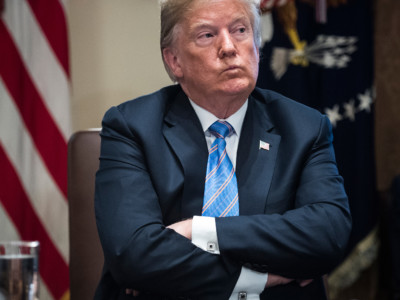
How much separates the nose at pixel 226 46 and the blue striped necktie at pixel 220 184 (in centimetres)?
22

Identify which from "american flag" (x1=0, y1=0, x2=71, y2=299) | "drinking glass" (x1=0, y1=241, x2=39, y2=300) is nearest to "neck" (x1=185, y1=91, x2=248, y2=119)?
"drinking glass" (x1=0, y1=241, x2=39, y2=300)

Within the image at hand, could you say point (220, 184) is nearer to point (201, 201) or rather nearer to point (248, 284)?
point (201, 201)

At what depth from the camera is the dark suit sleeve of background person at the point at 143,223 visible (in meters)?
1.34

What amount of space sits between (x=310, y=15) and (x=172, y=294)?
2470 mm

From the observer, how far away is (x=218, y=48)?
60.1 inches

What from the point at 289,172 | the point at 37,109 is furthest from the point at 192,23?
the point at 37,109

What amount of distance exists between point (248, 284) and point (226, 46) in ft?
2.12

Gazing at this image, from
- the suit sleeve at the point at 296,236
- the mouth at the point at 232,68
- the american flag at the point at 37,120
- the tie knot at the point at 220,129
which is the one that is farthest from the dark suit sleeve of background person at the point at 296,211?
the american flag at the point at 37,120

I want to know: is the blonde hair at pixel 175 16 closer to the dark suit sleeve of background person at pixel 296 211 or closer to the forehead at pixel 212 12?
the forehead at pixel 212 12

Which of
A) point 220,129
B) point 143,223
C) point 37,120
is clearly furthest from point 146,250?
point 37,120

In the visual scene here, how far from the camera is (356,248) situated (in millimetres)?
3529

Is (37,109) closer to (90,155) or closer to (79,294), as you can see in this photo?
(90,155)

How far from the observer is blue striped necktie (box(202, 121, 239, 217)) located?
1.51m

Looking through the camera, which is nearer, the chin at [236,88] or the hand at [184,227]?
the hand at [184,227]
